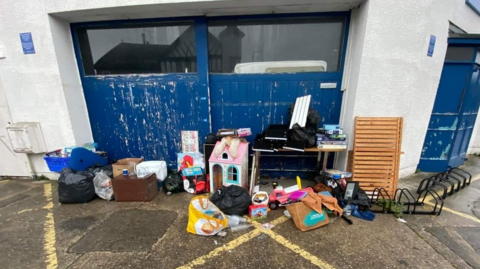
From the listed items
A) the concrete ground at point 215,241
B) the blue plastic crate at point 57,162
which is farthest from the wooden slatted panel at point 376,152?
the blue plastic crate at point 57,162

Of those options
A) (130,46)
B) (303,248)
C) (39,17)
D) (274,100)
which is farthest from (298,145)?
(39,17)

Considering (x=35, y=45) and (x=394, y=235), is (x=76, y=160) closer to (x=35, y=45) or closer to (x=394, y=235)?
(x=35, y=45)

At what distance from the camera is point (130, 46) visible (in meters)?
4.02

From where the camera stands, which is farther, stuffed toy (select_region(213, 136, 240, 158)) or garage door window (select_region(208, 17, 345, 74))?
garage door window (select_region(208, 17, 345, 74))

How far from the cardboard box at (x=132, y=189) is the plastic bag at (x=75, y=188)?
17.4 inches

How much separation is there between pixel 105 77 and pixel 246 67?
3.00 meters

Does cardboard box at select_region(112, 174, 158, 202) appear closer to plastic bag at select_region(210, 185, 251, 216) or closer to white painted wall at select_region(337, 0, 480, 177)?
plastic bag at select_region(210, 185, 251, 216)

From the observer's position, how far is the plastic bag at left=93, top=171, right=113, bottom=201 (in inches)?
132

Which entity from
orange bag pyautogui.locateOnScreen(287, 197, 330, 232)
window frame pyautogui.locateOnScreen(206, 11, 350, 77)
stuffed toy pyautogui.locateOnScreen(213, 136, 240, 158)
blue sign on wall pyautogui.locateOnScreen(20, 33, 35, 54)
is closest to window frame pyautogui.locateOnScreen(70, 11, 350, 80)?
window frame pyautogui.locateOnScreen(206, 11, 350, 77)

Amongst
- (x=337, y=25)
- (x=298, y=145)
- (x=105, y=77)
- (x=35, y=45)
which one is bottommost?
(x=298, y=145)

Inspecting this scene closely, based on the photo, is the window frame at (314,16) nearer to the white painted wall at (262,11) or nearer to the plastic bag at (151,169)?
the white painted wall at (262,11)

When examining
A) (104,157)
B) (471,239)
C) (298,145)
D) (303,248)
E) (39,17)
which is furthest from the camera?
(104,157)

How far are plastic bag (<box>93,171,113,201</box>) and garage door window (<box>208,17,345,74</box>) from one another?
2845 millimetres

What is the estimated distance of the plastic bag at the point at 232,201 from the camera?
2.80 metres
